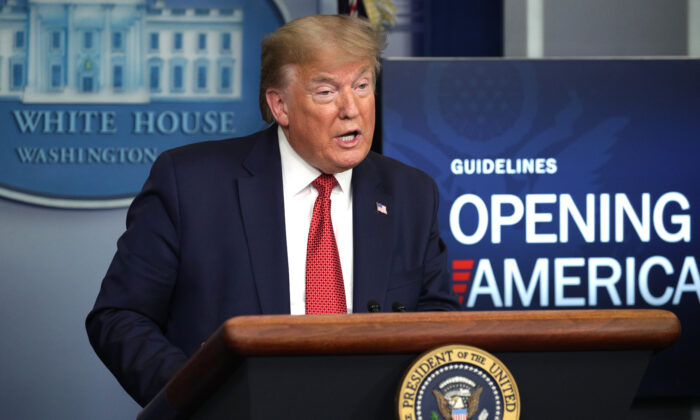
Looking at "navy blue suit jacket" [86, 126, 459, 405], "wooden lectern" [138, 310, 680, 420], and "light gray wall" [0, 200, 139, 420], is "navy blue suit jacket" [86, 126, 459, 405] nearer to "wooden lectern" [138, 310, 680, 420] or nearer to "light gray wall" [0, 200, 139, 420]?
"wooden lectern" [138, 310, 680, 420]

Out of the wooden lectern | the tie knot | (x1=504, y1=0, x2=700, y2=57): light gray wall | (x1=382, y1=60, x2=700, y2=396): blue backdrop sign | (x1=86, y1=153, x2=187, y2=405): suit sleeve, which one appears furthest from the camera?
(x1=504, y1=0, x2=700, y2=57): light gray wall

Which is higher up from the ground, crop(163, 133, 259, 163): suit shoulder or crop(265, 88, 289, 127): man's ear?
crop(265, 88, 289, 127): man's ear

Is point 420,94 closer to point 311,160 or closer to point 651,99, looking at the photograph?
point 651,99

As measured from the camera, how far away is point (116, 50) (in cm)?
335

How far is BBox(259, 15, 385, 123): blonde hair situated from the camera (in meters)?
1.62

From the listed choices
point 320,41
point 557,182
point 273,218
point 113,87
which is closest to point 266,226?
point 273,218

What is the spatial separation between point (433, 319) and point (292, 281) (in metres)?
0.78

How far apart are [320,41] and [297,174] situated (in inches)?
11.4

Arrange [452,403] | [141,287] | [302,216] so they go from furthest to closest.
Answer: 1. [302,216]
2. [141,287]
3. [452,403]

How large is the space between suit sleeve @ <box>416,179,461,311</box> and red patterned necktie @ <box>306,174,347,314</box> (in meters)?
0.25

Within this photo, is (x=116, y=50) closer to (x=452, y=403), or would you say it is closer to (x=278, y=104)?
(x=278, y=104)

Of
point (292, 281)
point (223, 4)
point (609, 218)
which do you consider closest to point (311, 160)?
point (292, 281)

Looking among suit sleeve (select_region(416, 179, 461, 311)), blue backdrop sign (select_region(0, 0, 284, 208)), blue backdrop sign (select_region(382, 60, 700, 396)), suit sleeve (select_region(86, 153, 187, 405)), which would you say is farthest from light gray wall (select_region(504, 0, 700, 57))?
suit sleeve (select_region(86, 153, 187, 405))

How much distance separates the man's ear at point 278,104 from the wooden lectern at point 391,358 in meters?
0.91
